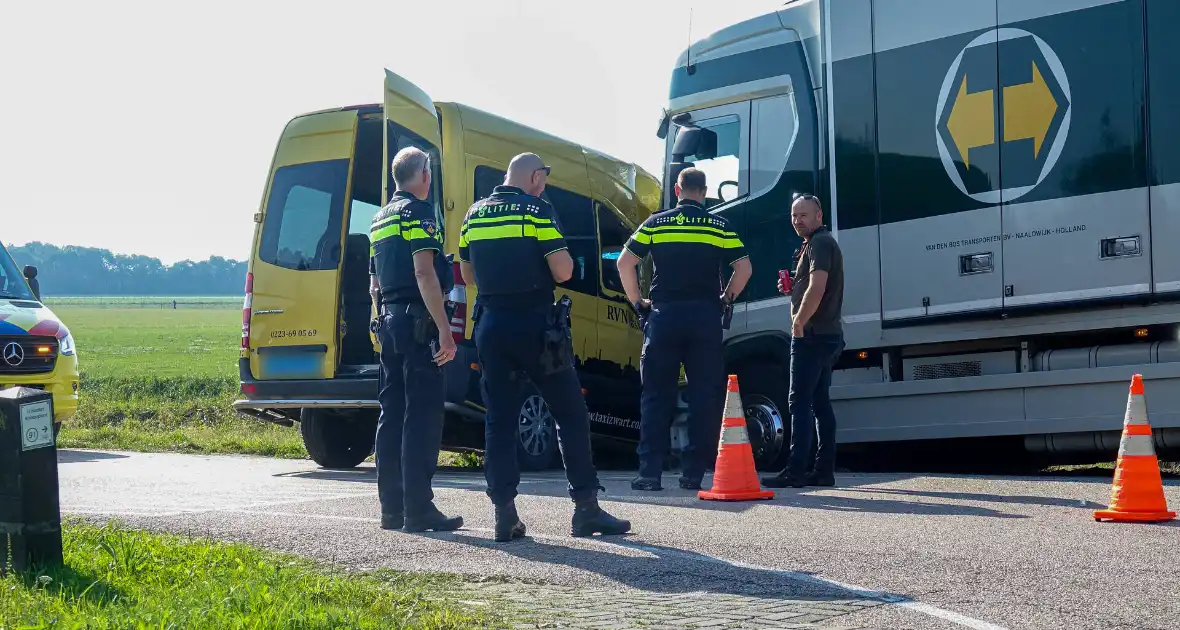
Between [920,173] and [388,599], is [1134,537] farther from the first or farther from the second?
[920,173]

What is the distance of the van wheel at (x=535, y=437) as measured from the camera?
9.77 metres

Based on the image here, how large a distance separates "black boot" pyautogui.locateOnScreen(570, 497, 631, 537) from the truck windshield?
7689 millimetres

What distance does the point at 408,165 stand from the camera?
6297 mm

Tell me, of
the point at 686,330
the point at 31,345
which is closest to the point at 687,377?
the point at 686,330

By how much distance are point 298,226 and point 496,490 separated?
4941mm

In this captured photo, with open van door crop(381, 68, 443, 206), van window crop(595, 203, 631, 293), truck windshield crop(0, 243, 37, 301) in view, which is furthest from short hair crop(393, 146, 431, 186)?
truck windshield crop(0, 243, 37, 301)

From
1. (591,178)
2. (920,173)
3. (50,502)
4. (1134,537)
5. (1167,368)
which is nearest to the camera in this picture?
(50,502)

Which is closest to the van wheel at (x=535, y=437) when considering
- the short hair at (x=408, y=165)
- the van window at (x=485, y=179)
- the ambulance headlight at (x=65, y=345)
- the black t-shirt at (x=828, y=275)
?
the van window at (x=485, y=179)

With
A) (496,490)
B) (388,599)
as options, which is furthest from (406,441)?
(388,599)

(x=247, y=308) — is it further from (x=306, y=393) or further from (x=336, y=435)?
(x=336, y=435)

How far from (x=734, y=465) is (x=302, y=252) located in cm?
432

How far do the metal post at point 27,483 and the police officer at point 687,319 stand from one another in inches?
148

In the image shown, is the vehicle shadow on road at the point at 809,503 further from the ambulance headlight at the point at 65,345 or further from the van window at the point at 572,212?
the ambulance headlight at the point at 65,345

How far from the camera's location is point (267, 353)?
1013 cm
